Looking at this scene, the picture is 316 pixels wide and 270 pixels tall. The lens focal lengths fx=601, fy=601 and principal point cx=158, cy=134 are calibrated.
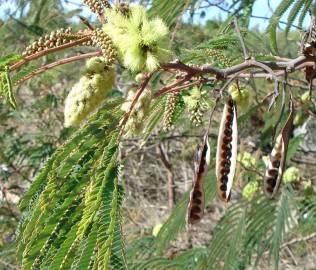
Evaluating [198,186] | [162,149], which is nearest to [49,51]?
[198,186]

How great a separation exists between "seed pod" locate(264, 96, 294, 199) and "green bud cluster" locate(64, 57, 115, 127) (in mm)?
362

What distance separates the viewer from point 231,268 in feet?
9.11

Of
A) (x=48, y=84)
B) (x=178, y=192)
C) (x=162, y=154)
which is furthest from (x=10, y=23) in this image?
(x=178, y=192)

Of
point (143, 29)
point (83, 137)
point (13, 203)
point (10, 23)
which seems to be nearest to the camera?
point (143, 29)

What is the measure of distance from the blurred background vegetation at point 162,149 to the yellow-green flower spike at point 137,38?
21 centimetres

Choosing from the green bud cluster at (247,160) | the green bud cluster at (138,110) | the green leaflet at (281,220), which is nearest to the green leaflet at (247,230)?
the green leaflet at (281,220)

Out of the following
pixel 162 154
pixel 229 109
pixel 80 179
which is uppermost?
pixel 162 154

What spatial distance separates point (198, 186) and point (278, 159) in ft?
0.59

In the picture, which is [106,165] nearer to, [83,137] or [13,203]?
[83,137]

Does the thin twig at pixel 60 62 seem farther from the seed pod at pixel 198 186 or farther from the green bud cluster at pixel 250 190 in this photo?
the green bud cluster at pixel 250 190

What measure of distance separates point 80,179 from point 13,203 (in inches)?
151

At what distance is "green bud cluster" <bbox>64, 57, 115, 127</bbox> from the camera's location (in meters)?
1.08

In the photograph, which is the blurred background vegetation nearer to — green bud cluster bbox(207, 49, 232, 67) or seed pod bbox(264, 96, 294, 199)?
green bud cluster bbox(207, 49, 232, 67)

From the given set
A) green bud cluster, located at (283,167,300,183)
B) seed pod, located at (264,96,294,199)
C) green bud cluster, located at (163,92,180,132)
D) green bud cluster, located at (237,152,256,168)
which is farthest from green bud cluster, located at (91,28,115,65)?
green bud cluster, located at (283,167,300,183)
